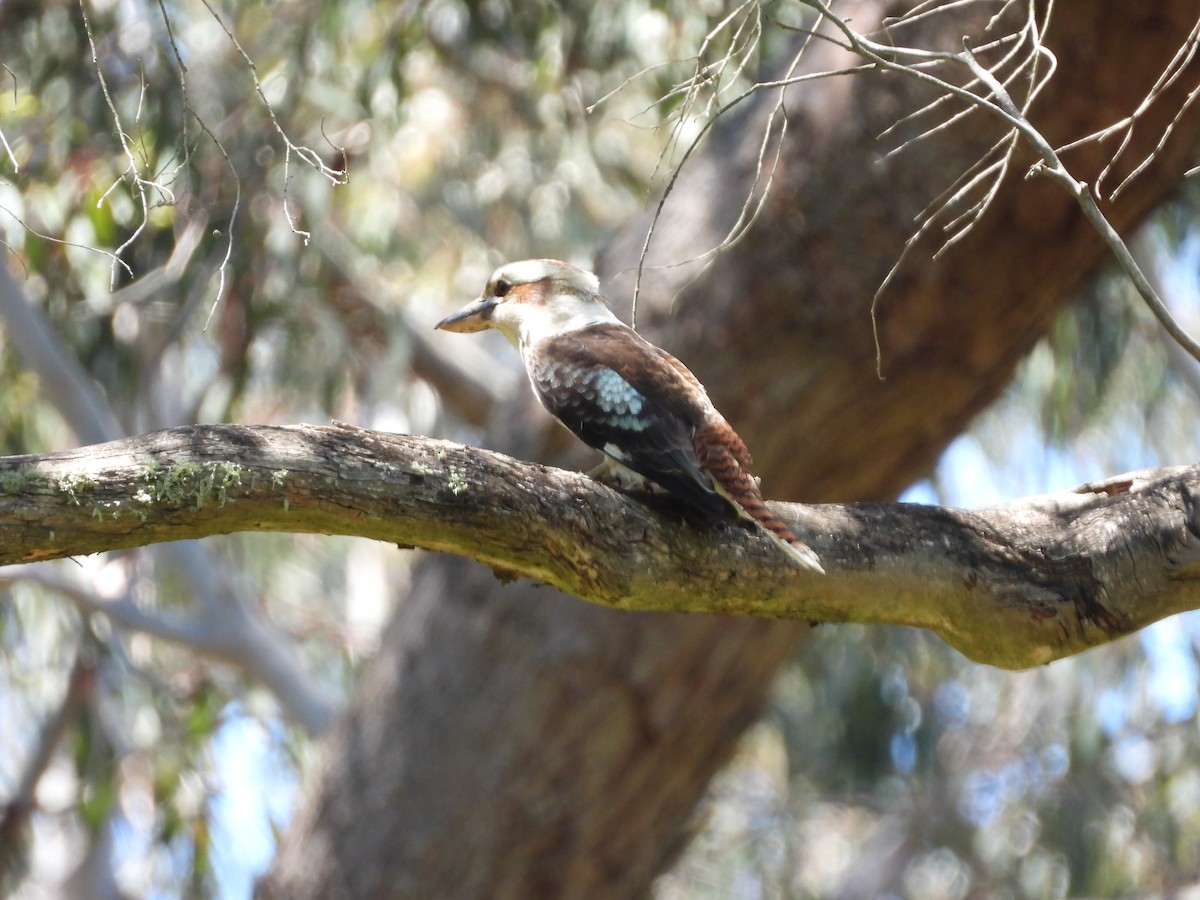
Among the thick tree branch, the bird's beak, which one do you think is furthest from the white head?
the thick tree branch

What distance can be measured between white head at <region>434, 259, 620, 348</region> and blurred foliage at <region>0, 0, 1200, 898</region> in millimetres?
982

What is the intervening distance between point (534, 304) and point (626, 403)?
0.69 m

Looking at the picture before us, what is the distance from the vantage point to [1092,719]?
8.30m

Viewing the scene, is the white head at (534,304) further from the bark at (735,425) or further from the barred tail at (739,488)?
the bark at (735,425)

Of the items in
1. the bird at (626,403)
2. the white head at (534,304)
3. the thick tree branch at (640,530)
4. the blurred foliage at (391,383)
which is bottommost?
the thick tree branch at (640,530)

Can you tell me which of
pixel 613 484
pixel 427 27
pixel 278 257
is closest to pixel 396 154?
pixel 427 27

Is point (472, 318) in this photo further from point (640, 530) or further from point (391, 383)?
point (391, 383)

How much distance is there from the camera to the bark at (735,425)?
424 centimetres

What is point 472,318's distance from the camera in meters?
3.33

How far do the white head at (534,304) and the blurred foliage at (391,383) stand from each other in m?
0.98

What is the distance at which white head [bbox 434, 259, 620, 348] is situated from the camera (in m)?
3.17

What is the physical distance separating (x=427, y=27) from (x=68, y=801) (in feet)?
13.6

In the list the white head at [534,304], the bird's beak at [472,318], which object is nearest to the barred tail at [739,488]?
the white head at [534,304]

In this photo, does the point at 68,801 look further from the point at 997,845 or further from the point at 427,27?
the point at 997,845
